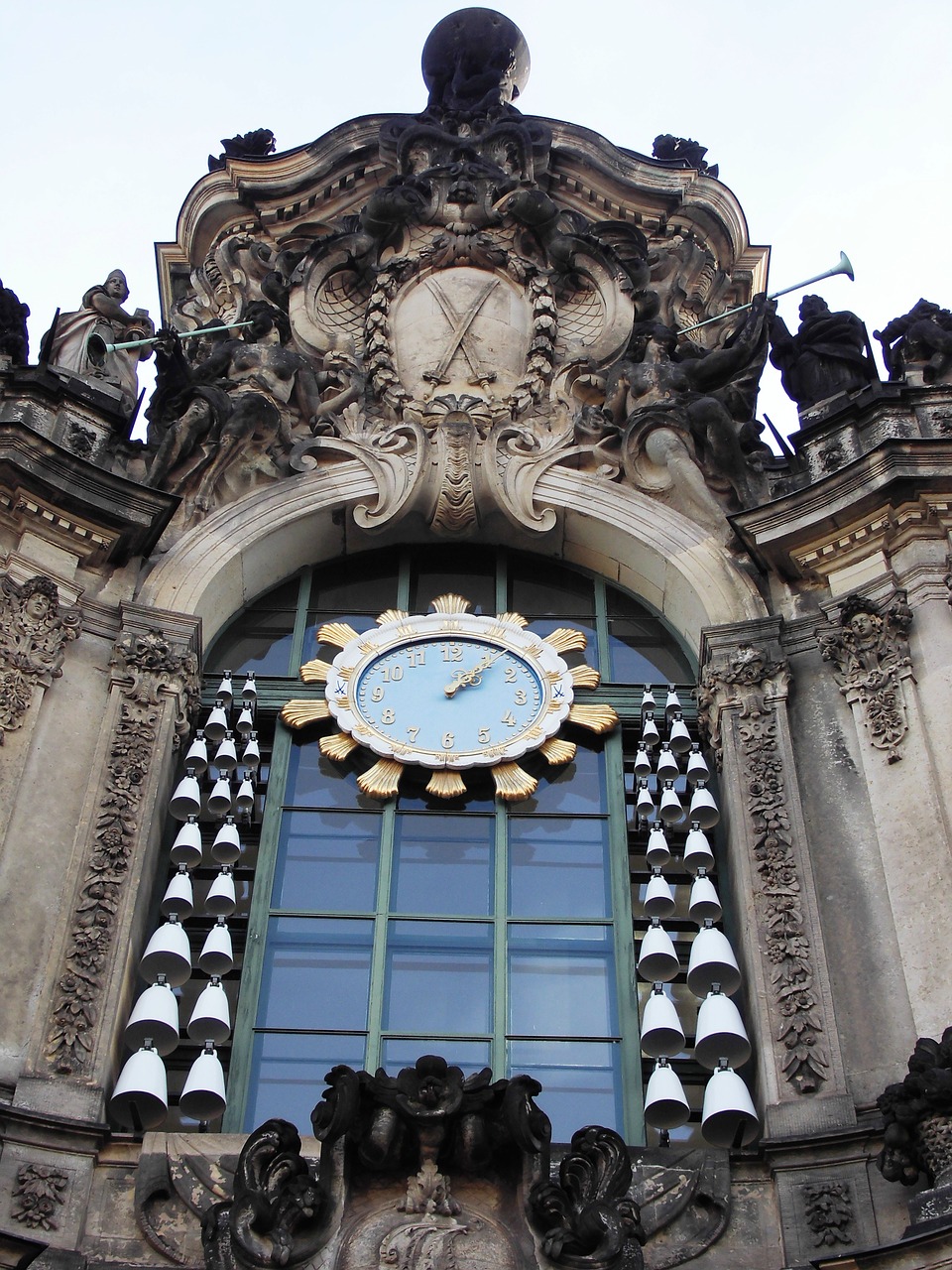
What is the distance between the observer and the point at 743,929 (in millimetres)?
11320

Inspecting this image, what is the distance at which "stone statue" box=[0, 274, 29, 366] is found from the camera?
14.5 m

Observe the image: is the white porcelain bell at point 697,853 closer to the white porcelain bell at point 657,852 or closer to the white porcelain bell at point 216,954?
the white porcelain bell at point 657,852

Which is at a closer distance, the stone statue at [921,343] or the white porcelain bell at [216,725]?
the white porcelain bell at [216,725]

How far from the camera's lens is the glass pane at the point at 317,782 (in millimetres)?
12742

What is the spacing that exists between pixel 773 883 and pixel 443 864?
211 cm

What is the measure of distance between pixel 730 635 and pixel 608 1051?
10.0ft

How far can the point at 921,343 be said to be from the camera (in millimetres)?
14211

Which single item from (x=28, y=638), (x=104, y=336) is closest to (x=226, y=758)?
(x=28, y=638)

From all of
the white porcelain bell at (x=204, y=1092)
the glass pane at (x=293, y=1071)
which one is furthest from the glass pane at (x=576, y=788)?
the white porcelain bell at (x=204, y=1092)

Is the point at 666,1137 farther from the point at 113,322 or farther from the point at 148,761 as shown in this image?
the point at 113,322

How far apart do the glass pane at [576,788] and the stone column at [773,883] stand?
0.79 metres

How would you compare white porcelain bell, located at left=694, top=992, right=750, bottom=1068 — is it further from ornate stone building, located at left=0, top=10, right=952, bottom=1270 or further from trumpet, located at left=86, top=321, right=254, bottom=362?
trumpet, located at left=86, top=321, right=254, bottom=362

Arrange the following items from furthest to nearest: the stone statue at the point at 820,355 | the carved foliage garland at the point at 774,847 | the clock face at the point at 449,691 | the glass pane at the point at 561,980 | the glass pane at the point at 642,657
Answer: the stone statue at the point at 820,355, the glass pane at the point at 642,657, the clock face at the point at 449,691, the glass pane at the point at 561,980, the carved foliage garland at the point at 774,847

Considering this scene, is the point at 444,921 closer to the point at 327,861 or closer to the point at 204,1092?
the point at 327,861
